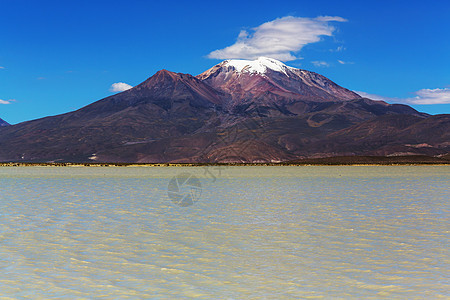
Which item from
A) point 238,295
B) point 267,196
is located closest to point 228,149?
point 267,196

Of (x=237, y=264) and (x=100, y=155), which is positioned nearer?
(x=237, y=264)

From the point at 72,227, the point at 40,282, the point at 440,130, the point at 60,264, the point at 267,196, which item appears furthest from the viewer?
the point at 440,130

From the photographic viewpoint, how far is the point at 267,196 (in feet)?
103

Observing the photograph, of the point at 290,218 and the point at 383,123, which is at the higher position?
the point at 383,123

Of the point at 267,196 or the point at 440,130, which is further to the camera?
the point at 440,130

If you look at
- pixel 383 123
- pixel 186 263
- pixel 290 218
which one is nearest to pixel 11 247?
pixel 186 263

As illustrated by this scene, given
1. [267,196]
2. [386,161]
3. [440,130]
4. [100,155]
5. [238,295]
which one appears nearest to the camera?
[238,295]

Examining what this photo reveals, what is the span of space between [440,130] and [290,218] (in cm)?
16643

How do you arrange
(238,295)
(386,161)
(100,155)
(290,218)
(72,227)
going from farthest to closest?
(100,155), (386,161), (290,218), (72,227), (238,295)

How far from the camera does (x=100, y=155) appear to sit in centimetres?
18688

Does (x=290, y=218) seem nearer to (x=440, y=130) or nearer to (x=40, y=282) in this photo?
(x=40, y=282)

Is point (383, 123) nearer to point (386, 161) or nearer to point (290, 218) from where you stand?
point (386, 161)

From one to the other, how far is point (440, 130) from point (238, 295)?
177291mm

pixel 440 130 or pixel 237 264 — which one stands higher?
pixel 440 130
